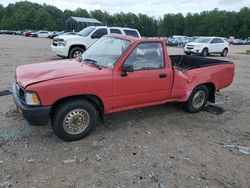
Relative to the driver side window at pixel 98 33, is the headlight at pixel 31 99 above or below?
below

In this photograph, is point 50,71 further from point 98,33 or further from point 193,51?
point 193,51

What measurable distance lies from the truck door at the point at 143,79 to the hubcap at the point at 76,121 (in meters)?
0.59

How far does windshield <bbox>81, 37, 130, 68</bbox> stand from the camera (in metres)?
4.82

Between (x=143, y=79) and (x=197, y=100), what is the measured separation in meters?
1.97

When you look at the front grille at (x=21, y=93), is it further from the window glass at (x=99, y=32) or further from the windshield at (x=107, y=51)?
the window glass at (x=99, y=32)

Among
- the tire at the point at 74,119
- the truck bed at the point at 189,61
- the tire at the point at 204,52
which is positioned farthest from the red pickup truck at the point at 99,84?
the tire at the point at 204,52

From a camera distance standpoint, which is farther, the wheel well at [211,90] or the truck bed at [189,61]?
the truck bed at [189,61]

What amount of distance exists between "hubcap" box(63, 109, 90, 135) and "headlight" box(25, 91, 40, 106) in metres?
0.55

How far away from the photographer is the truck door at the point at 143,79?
4.70 m

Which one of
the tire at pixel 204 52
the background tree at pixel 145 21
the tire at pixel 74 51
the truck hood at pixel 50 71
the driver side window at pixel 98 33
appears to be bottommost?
the tire at pixel 204 52

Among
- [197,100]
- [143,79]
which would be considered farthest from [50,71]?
[197,100]

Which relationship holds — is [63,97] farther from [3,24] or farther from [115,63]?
[3,24]

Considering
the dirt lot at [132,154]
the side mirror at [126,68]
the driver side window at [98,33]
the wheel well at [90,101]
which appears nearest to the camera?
the dirt lot at [132,154]

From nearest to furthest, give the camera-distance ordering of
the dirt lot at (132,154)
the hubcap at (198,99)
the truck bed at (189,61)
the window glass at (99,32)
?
the dirt lot at (132,154)
the hubcap at (198,99)
the truck bed at (189,61)
the window glass at (99,32)
